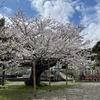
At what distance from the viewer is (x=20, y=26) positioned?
1191 cm

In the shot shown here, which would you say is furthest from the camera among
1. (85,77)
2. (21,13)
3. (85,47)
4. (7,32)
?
(85,77)

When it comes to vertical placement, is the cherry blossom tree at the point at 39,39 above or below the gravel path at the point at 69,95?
above

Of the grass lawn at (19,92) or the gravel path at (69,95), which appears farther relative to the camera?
the grass lawn at (19,92)

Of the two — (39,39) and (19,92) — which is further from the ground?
(39,39)

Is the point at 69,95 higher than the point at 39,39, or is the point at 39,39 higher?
the point at 39,39

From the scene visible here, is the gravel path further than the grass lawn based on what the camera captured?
No

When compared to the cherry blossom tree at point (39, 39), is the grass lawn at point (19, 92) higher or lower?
lower

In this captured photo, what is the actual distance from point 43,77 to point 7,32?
13.2 m

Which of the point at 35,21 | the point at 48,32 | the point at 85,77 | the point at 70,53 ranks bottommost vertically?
the point at 85,77

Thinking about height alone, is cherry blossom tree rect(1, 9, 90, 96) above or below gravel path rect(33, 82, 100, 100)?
above

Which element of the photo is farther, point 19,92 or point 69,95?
point 19,92

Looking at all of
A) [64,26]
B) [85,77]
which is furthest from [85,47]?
[85,77]

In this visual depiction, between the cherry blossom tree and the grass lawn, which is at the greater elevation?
the cherry blossom tree

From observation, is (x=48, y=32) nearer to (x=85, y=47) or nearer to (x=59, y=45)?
(x=59, y=45)
